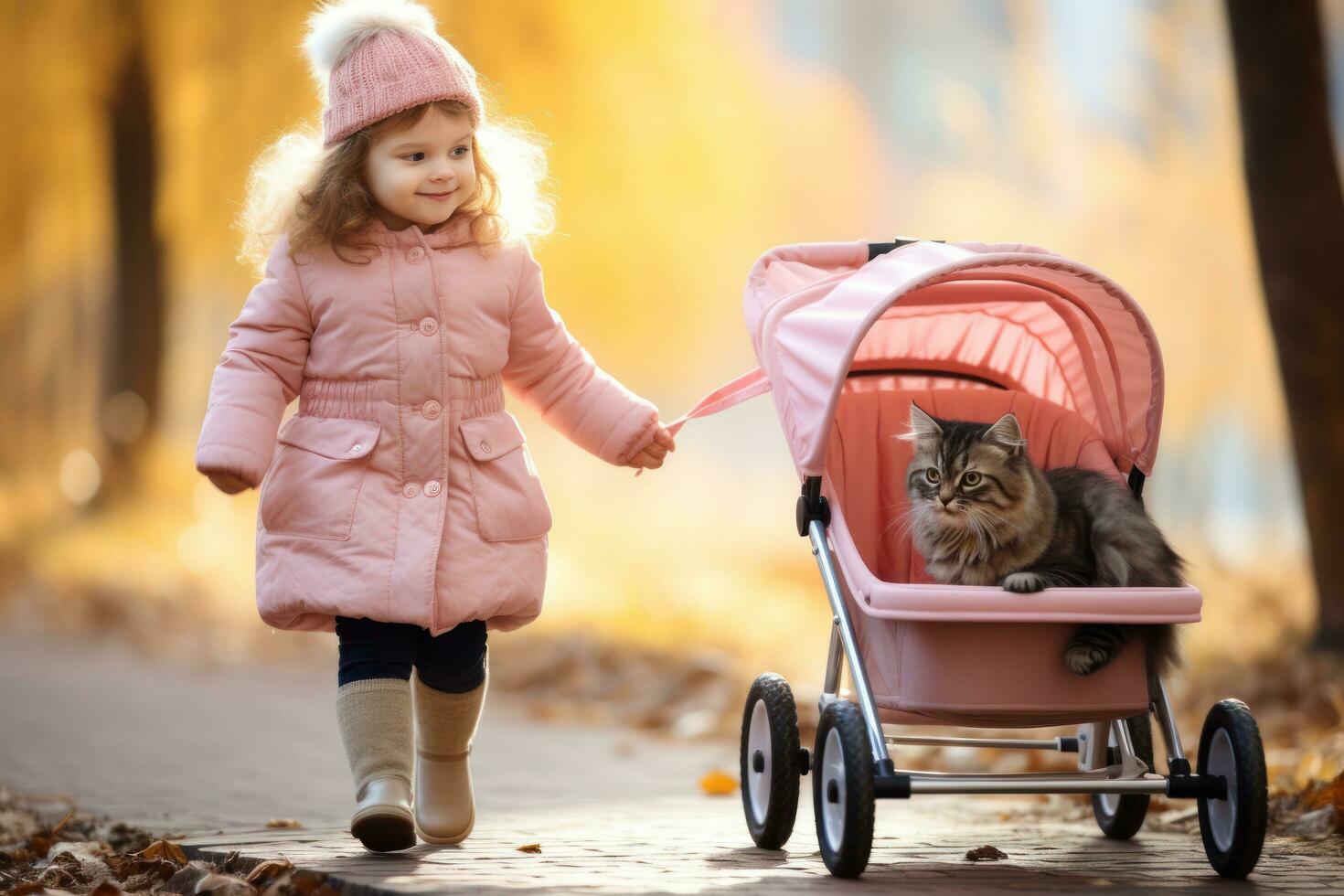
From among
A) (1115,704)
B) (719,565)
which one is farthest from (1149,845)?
(719,565)

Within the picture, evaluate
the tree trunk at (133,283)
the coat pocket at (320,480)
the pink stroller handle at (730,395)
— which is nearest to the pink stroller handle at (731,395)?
the pink stroller handle at (730,395)

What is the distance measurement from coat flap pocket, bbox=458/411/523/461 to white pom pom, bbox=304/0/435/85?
941 mm

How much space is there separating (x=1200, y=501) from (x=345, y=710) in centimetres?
536

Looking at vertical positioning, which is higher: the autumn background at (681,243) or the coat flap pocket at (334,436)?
the autumn background at (681,243)

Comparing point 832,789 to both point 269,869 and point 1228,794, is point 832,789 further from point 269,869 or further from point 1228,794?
point 269,869

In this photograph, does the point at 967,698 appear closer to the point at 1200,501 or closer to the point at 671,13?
the point at 1200,501

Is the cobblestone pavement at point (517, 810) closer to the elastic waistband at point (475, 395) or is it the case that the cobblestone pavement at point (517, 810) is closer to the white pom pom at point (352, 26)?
the elastic waistband at point (475, 395)

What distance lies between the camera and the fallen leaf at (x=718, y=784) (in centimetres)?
508

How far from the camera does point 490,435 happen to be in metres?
3.52

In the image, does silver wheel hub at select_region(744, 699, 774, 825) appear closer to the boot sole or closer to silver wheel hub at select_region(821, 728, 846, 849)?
silver wheel hub at select_region(821, 728, 846, 849)

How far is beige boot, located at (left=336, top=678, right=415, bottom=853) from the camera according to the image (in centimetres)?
321

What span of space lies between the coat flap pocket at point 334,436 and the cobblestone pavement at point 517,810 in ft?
2.96

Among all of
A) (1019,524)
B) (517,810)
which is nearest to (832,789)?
(1019,524)

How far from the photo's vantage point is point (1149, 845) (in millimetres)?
3770
